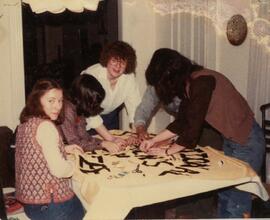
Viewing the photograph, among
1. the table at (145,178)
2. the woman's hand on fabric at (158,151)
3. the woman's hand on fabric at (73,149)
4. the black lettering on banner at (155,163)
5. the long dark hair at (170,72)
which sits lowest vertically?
the table at (145,178)

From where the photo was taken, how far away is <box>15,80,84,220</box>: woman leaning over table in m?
1.64

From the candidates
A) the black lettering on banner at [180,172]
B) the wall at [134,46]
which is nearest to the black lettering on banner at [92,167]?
the black lettering on banner at [180,172]

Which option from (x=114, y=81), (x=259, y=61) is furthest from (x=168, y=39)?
(x=114, y=81)

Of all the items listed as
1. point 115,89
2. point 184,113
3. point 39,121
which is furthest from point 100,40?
point 39,121

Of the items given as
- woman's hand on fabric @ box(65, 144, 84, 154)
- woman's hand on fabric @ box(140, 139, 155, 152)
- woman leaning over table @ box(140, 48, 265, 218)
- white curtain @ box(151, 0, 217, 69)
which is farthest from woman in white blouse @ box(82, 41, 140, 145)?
white curtain @ box(151, 0, 217, 69)

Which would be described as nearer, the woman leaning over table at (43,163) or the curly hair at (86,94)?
the woman leaning over table at (43,163)

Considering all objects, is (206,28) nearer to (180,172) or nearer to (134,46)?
(134,46)

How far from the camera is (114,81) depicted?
2555 mm

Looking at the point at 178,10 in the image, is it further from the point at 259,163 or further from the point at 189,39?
the point at 259,163

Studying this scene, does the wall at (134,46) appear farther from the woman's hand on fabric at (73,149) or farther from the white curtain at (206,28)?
the woman's hand on fabric at (73,149)

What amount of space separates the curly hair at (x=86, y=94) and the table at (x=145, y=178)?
0.22 metres

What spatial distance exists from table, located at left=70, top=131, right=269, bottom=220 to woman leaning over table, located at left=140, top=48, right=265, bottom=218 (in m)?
0.10

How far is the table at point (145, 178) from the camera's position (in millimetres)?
1574

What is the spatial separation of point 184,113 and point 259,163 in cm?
43
